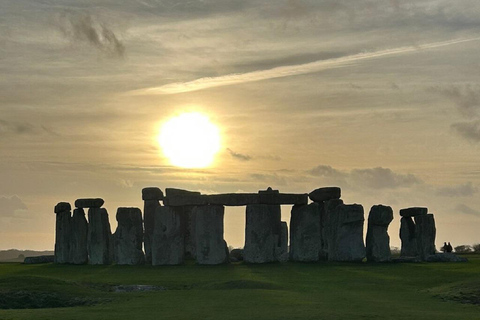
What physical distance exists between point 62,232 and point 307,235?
1446cm

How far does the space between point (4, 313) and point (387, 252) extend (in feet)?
74.8

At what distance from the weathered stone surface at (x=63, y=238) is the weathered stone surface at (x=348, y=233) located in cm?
1499

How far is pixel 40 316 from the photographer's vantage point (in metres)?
23.3

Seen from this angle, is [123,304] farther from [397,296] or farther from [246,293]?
[397,296]

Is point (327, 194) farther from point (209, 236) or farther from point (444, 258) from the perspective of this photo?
point (209, 236)

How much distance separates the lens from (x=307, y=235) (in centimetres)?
4275

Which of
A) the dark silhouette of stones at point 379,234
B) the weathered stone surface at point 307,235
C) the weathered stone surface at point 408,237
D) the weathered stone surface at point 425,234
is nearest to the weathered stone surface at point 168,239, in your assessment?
the weathered stone surface at point 307,235

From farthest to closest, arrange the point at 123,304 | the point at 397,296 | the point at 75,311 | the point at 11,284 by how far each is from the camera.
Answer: the point at 11,284, the point at 397,296, the point at 123,304, the point at 75,311

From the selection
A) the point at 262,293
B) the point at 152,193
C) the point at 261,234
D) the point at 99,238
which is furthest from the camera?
the point at 152,193

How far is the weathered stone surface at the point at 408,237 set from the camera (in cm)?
4881

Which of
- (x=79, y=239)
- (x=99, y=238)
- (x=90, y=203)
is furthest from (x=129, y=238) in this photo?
(x=79, y=239)

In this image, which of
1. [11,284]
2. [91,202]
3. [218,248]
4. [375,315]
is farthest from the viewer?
[91,202]

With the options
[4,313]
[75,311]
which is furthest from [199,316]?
[4,313]

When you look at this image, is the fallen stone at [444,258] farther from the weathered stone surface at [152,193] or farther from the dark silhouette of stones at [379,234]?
the weathered stone surface at [152,193]
